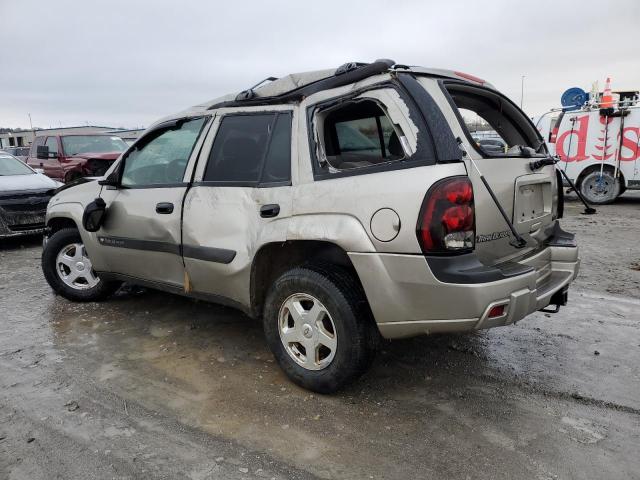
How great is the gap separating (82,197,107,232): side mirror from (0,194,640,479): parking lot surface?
853mm

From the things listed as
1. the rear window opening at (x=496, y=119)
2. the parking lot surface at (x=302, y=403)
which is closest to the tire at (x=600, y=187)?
the parking lot surface at (x=302, y=403)

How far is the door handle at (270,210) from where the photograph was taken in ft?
9.90

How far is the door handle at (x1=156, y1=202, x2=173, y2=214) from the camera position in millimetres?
3613

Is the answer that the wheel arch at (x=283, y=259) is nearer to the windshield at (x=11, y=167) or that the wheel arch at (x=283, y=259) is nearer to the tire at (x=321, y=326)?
the tire at (x=321, y=326)

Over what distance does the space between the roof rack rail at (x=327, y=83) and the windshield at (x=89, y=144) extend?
9.71 m

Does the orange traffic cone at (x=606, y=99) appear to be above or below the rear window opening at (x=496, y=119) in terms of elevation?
above

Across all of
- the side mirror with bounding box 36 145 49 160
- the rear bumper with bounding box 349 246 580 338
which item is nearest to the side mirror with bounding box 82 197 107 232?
the rear bumper with bounding box 349 246 580 338

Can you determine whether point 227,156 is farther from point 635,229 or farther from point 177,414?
point 635,229

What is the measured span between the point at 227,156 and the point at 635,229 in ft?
25.0

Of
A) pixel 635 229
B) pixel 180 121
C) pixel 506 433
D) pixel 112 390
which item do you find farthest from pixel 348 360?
pixel 635 229

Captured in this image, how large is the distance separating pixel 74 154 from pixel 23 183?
4296mm

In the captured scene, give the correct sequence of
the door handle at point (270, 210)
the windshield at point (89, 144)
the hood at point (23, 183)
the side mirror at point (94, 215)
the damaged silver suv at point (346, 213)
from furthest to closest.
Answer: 1. the windshield at point (89, 144)
2. the hood at point (23, 183)
3. the side mirror at point (94, 215)
4. the door handle at point (270, 210)
5. the damaged silver suv at point (346, 213)

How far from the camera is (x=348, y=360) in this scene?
109 inches

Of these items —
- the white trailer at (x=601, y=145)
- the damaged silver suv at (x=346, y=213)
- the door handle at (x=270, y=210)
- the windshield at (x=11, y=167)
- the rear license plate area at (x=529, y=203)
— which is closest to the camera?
the damaged silver suv at (x=346, y=213)
